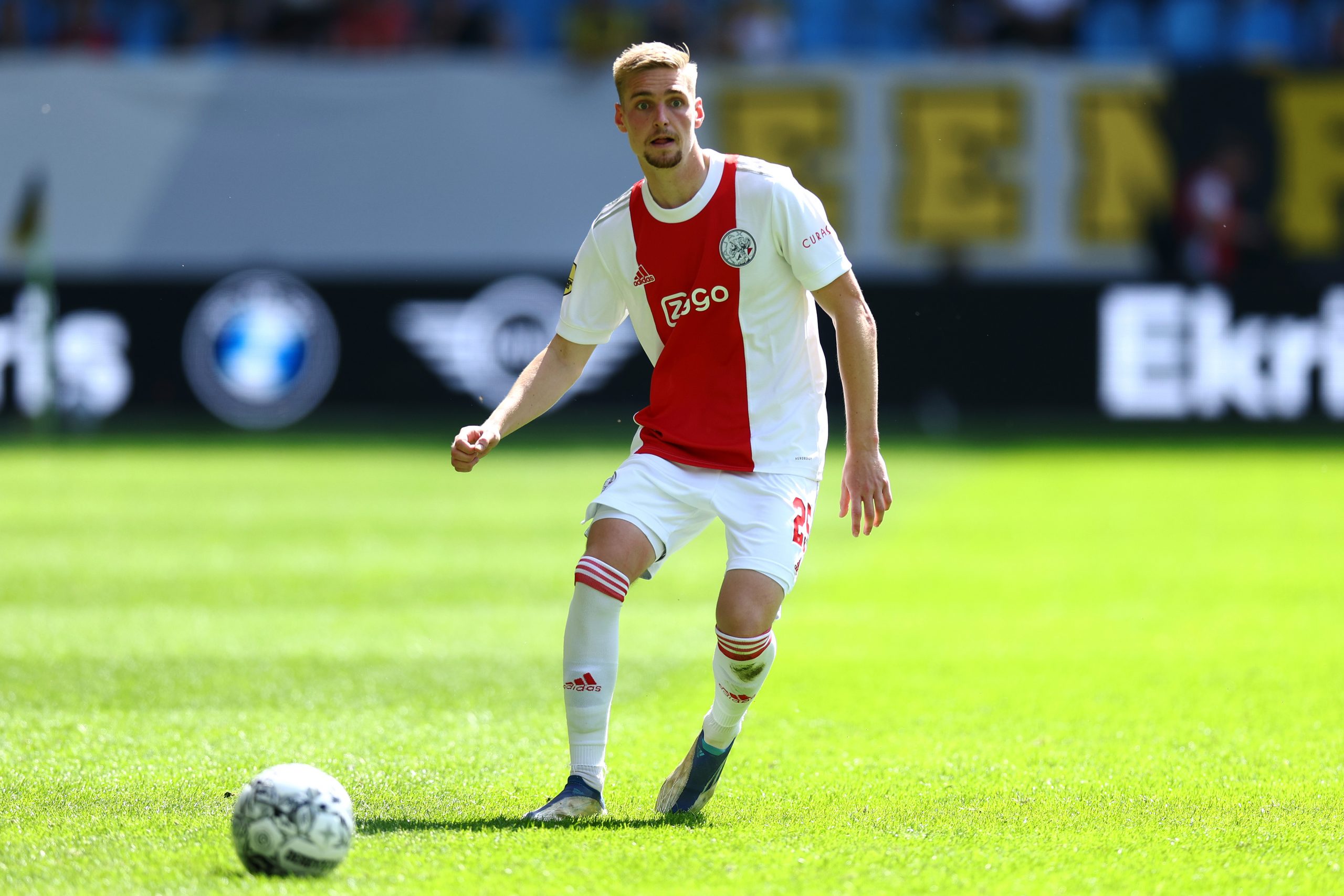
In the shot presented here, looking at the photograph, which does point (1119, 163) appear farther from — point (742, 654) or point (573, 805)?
point (573, 805)

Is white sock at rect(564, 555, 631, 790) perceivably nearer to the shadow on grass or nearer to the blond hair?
the shadow on grass

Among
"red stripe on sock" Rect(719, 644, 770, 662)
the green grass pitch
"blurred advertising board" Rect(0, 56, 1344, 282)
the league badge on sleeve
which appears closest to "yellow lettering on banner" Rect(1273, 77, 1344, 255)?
"blurred advertising board" Rect(0, 56, 1344, 282)

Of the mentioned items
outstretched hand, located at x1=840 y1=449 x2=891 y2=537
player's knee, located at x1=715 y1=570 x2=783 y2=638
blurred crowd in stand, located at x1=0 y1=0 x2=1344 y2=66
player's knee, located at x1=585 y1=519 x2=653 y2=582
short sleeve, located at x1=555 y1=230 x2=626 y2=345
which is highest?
blurred crowd in stand, located at x1=0 y1=0 x2=1344 y2=66

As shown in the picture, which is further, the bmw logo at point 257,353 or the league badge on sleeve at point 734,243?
the bmw logo at point 257,353

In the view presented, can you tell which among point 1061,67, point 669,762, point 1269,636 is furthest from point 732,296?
point 1061,67

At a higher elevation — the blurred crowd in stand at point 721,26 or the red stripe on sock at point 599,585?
the blurred crowd in stand at point 721,26

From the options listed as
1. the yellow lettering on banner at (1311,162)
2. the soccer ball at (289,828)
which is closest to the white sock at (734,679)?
the soccer ball at (289,828)

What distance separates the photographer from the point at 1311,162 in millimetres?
19359

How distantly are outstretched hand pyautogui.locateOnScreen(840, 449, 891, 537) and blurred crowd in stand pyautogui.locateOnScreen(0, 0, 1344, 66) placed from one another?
1595cm

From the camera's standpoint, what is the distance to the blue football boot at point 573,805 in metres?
4.66

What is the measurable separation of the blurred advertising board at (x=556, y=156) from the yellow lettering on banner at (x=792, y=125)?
3cm

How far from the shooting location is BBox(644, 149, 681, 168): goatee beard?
15.6 ft

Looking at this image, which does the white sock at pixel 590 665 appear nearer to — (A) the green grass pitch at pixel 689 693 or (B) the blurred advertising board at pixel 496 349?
(A) the green grass pitch at pixel 689 693

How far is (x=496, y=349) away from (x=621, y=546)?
14.4 meters
